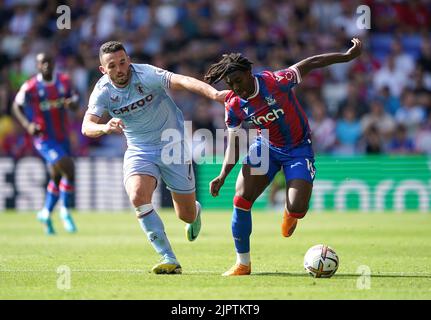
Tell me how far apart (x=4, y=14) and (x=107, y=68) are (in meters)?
17.5

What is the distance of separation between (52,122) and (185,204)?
6833 mm

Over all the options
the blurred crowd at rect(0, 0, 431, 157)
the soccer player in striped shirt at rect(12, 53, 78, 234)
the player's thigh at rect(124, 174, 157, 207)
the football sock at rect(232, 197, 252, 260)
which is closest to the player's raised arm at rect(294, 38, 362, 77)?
the football sock at rect(232, 197, 252, 260)

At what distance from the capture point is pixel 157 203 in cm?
2234

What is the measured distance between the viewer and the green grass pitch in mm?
8750

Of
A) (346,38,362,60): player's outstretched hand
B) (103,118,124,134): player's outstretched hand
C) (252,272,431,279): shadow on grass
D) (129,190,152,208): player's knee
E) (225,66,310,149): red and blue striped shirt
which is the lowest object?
(252,272,431,279): shadow on grass

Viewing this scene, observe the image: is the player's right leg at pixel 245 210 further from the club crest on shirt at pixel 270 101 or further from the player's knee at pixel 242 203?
the club crest on shirt at pixel 270 101

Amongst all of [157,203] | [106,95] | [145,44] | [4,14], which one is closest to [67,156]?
[157,203]

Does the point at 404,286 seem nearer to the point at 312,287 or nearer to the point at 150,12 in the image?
the point at 312,287

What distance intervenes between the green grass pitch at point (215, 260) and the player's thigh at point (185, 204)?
1.95ft

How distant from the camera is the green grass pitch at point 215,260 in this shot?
8.75 meters

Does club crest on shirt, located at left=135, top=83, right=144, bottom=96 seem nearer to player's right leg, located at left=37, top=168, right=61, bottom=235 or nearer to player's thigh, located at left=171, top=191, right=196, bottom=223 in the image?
player's thigh, located at left=171, top=191, right=196, bottom=223

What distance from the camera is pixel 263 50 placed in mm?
25203

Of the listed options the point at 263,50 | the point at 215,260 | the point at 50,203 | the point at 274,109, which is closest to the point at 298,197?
the point at 274,109

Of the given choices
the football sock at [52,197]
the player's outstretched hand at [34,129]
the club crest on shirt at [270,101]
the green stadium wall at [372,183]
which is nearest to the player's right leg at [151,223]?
the club crest on shirt at [270,101]
